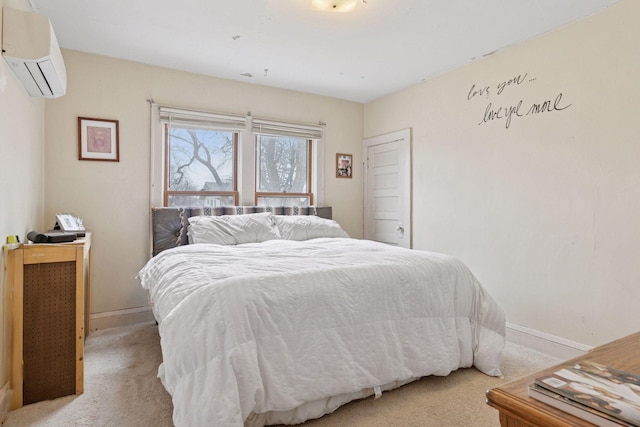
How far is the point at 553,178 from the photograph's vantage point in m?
2.64

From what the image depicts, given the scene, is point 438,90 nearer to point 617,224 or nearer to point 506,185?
point 506,185

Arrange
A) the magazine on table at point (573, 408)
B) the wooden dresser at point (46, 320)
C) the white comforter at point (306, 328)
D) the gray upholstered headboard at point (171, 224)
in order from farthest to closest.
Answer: the gray upholstered headboard at point (171, 224) → the wooden dresser at point (46, 320) → the white comforter at point (306, 328) → the magazine on table at point (573, 408)

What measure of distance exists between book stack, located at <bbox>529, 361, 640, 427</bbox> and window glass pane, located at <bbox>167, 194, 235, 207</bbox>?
131 inches

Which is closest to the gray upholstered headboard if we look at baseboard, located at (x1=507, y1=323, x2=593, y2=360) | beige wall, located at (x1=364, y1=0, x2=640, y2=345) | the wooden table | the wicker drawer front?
the wicker drawer front

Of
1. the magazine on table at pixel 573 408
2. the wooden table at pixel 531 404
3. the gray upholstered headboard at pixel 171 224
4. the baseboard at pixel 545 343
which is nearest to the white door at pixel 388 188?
the baseboard at pixel 545 343

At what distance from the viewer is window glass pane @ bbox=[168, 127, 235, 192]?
11.5 feet

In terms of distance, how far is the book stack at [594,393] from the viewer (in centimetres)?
67

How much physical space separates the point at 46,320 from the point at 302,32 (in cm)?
252

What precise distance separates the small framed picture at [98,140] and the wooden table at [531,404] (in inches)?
133

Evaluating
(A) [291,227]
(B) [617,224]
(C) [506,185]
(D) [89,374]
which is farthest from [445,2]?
(D) [89,374]

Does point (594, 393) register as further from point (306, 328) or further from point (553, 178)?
point (553, 178)

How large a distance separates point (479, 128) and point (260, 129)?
2178mm

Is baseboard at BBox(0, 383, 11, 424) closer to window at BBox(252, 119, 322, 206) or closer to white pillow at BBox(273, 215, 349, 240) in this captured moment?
white pillow at BBox(273, 215, 349, 240)

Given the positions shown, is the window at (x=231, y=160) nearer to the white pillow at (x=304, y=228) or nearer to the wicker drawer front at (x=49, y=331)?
the white pillow at (x=304, y=228)
